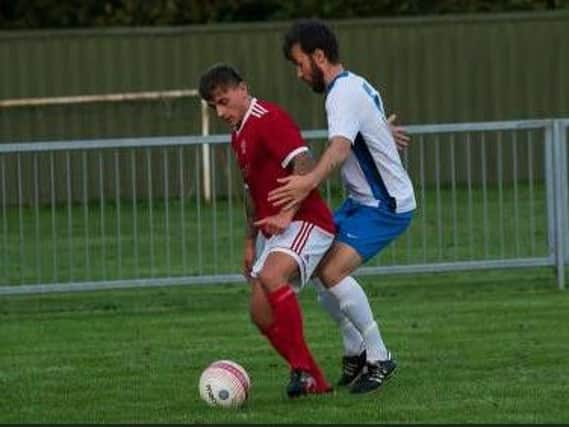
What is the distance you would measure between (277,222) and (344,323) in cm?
86

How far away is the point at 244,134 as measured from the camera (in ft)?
35.6

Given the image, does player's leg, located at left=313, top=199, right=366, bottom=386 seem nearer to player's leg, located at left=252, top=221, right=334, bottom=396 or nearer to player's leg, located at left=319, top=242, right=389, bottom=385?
player's leg, located at left=319, top=242, right=389, bottom=385

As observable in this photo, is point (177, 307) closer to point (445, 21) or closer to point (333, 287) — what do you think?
point (333, 287)

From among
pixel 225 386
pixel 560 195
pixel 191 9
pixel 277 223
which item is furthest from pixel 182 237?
pixel 191 9

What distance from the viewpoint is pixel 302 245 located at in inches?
427

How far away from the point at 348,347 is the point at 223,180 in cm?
802

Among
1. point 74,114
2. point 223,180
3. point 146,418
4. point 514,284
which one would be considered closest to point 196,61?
point 74,114

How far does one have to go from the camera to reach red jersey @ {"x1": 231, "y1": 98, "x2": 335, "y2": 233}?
10.8 meters

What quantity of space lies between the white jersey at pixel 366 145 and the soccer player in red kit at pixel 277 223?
24 centimetres

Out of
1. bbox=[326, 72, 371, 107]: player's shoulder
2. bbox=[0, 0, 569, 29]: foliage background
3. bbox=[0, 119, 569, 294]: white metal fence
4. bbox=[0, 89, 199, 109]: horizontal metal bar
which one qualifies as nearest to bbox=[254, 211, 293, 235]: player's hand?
bbox=[326, 72, 371, 107]: player's shoulder

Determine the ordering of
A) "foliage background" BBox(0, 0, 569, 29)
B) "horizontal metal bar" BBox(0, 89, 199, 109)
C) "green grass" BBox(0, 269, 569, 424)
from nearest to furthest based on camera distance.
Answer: "green grass" BBox(0, 269, 569, 424) → "horizontal metal bar" BBox(0, 89, 199, 109) → "foliage background" BBox(0, 0, 569, 29)

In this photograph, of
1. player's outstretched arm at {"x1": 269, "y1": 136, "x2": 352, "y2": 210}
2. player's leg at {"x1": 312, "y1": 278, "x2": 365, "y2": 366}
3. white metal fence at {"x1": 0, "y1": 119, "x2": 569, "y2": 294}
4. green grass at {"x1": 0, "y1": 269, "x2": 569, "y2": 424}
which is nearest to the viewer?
green grass at {"x1": 0, "y1": 269, "x2": 569, "y2": 424}

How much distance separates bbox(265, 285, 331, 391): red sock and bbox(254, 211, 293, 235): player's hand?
0.28m

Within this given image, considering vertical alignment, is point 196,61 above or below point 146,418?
below
